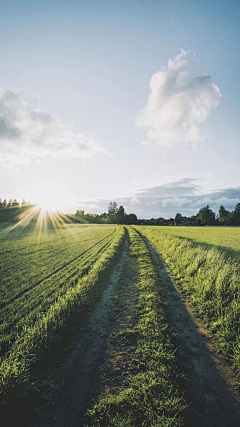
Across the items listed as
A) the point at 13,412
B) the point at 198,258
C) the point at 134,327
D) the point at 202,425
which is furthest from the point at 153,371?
the point at 198,258

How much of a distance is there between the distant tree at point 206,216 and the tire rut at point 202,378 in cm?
15229

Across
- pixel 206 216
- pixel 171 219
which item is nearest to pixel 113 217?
pixel 171 219

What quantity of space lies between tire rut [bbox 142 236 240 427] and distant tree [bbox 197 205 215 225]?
5996 inches

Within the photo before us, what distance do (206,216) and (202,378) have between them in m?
157

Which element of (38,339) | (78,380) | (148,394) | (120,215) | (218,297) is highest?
(120,215)

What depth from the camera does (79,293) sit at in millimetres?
9172

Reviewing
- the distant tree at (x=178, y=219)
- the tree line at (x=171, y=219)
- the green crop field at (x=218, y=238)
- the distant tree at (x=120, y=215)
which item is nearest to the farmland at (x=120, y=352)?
the green crop field at (x=218, y=238)

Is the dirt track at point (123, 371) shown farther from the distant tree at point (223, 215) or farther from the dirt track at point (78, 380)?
the distant tree at point (223, 215)

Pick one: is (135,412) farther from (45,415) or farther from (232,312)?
(232,312)

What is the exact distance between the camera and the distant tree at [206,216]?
147625 millimetres

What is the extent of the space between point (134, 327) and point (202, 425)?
10.9 feet

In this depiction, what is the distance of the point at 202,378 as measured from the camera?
491 cm

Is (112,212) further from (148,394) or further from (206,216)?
(148,394)

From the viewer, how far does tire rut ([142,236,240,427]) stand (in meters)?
3.97
